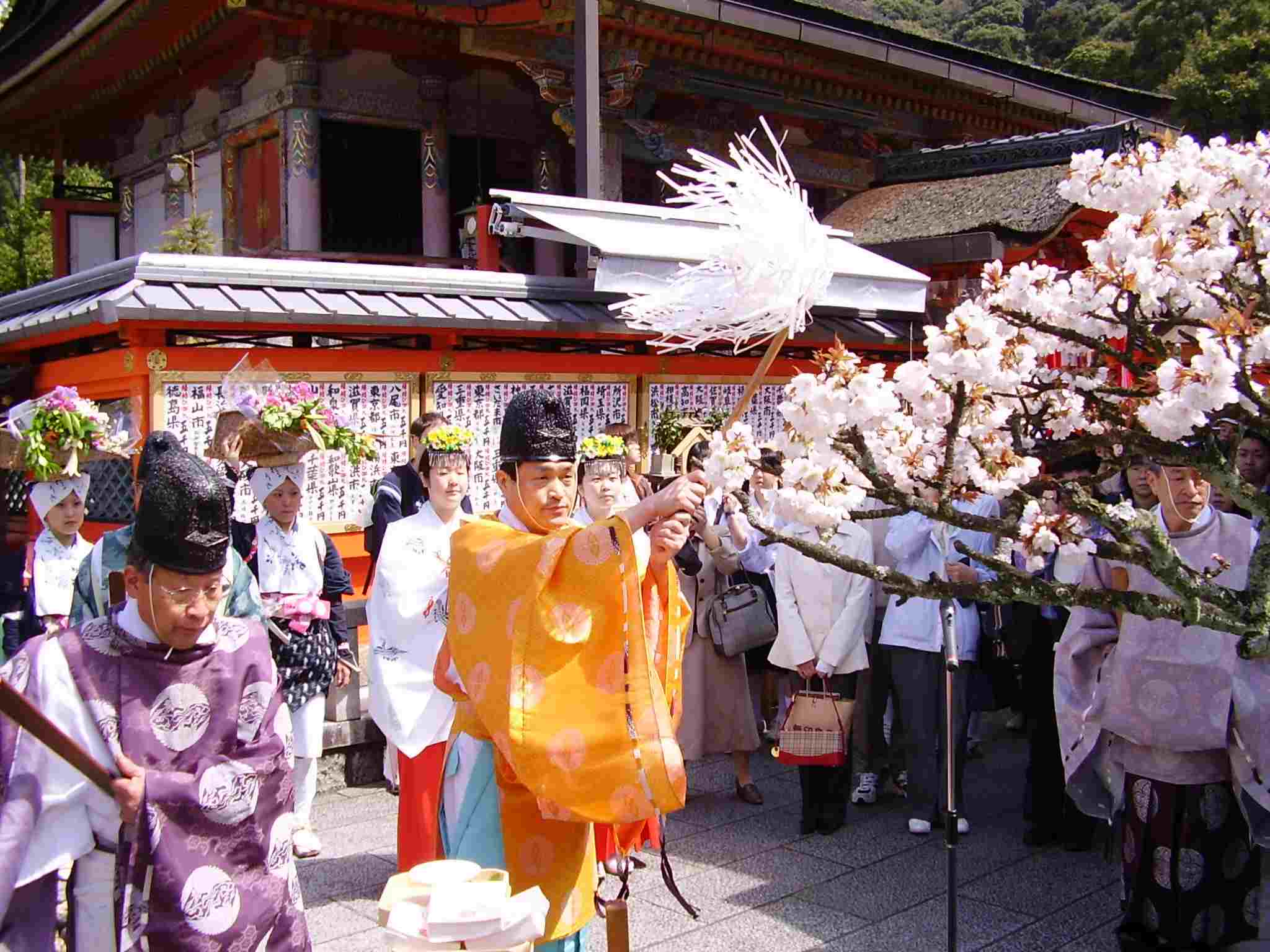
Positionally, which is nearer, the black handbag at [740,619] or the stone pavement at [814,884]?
the stone pavement at [814,884]

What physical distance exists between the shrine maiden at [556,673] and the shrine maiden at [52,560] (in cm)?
280

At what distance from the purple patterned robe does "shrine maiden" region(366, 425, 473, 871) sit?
2433 millimetres

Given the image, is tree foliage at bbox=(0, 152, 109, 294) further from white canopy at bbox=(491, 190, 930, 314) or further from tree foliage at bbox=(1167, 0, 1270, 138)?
tree foliage at bbox=(1167, 0, 1270, 138)

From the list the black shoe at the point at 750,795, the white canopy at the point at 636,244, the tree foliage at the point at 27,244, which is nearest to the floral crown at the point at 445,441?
the white canopy at the point at 636,244

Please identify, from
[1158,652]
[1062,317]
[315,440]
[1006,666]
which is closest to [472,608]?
[1062,317]

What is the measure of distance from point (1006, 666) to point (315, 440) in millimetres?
3763

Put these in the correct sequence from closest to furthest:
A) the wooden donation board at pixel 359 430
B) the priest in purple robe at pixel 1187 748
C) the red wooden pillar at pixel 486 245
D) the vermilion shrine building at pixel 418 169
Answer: the priest in purple robe at pixel 1187 748, the vermilion shrine building at pixel 418 169, the wooden donation board at pixel 359 430, the red wooden pillar at pixel 486 245

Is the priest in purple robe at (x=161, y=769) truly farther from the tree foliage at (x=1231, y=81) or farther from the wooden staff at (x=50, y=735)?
the tree foliage at (x=1231, y=81)

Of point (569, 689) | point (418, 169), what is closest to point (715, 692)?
point (569, 689)

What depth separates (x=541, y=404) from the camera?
361 cm

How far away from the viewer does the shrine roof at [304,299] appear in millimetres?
6926

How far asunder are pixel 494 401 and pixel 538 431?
5.00 metres

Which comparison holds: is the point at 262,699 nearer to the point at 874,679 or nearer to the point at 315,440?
the point at 315,440

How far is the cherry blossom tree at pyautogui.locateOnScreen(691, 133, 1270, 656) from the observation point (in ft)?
7.54
